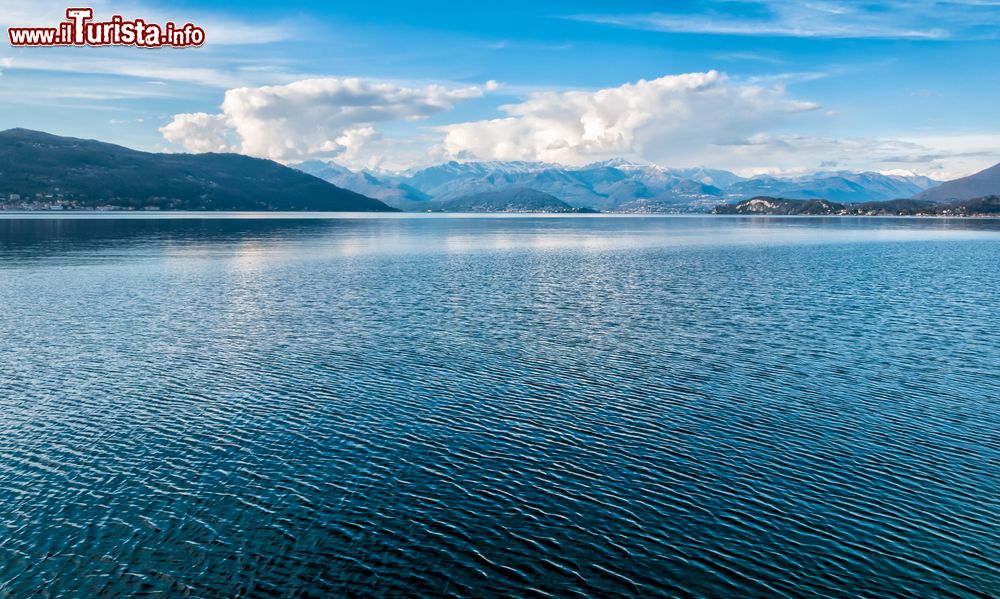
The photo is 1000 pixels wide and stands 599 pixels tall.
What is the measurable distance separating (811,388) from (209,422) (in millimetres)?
42701

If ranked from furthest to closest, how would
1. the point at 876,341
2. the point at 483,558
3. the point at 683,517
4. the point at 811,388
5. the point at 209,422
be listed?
the point at 876,341 < the point at 811,388 < the point at 209,422 < the point at 683,517 < the point at 483,558

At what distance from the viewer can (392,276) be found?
116312 mm

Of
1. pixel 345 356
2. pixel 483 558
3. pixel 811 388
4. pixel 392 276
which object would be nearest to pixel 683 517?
pixel 483 558

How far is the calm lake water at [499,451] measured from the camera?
81.3ft

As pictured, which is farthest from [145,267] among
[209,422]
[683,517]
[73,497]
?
[683,517]

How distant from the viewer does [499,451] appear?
3553cm

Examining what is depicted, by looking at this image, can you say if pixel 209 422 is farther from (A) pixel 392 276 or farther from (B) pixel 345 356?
(A) pixel 392 276

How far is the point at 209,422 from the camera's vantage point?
131 feet

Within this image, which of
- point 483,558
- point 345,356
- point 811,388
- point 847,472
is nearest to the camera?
point 483,558

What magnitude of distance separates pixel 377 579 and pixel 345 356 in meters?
33.9

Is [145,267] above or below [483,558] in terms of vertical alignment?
above

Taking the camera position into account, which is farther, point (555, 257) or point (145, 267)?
point (555, 257)

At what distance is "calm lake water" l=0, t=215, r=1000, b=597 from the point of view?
24.8 metres

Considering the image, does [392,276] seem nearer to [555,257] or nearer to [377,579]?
[555,257]
